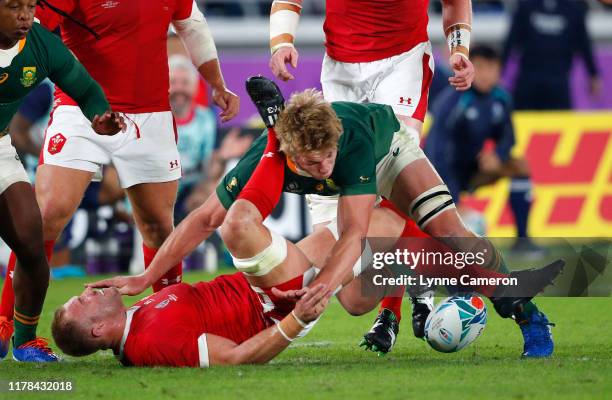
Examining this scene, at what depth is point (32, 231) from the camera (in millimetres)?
6594

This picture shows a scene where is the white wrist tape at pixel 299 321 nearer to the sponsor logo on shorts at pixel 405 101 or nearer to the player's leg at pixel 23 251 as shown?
the player's leg at pixel 23 251

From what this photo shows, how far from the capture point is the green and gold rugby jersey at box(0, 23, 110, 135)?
6.40m

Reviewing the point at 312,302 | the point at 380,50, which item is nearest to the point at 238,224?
the point at 312,302

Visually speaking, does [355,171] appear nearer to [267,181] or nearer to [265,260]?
[267,181]

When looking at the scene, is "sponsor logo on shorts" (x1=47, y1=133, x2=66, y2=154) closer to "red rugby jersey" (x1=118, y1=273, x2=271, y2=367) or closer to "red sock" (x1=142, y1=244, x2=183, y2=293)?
"red sock" (x1=142, y1=244, x2=183, y2=293)

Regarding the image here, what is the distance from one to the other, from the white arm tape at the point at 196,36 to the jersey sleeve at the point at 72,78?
1.51 meters

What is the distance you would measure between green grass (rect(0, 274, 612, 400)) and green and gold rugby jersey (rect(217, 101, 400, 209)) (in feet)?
3.04

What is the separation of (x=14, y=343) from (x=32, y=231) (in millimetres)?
770

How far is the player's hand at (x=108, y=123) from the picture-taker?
656 cm

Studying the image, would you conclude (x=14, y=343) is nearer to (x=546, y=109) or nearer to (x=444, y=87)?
(x=444, y=87)

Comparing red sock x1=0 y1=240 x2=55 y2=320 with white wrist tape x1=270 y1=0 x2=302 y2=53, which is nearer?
red sock x1=0 y1=240 x2=55 y2=320

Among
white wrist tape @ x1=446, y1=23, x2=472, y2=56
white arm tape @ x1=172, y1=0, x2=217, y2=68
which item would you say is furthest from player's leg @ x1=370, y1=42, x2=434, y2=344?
white arm tape @ x1=172, y1=0, x2=217, y2=68

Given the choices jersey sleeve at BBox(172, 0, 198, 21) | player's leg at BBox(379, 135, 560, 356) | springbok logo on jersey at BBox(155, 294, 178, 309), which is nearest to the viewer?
springbok logo on jersey at BBox(155, 294, 178, 309)

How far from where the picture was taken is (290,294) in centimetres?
605
